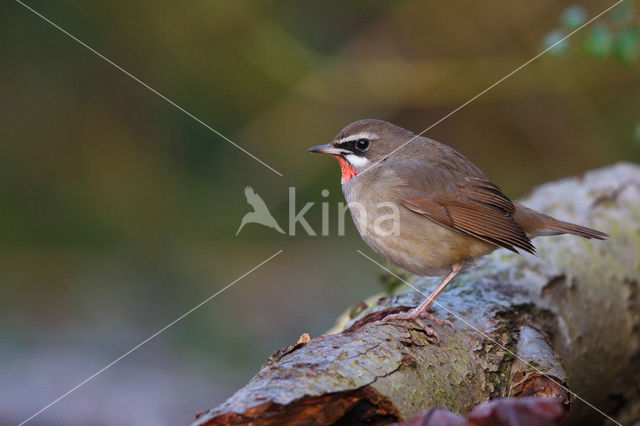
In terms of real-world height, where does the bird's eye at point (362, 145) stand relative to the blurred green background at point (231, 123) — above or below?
below

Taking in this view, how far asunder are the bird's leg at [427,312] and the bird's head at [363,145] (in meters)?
1.22

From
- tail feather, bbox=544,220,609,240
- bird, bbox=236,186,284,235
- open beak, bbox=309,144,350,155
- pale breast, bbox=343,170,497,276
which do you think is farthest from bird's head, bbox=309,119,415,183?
bird, bbox=236,186,284,235

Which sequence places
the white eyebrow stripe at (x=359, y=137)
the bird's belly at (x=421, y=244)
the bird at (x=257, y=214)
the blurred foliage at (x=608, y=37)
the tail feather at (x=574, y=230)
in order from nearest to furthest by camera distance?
the bird's belly at (x=421, y=244) < the tail feather at (x=574, y=230) < the blurred foliage at (x=608, y=37) < the white eyebrow stripe at (x=359, y=137) < the bird at (x=257, y=214)

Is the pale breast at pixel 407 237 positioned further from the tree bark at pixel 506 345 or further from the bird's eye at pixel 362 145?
the bird's eye at pixel 362 145

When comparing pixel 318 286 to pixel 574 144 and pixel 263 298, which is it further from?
pixel 574 144

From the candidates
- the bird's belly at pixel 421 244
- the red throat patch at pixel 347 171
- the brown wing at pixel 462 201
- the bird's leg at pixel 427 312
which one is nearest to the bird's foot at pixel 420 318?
the bird's leg at pixel 427 312

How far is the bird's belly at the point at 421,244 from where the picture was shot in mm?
4430

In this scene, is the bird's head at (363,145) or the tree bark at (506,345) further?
the bird's head at (363,145)

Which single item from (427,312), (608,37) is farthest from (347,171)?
(608,37)

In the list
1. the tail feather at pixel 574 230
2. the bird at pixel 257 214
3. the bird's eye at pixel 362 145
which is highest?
the bird at pixel 257 214

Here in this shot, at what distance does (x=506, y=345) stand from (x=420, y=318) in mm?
538

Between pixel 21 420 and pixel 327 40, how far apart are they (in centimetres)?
639

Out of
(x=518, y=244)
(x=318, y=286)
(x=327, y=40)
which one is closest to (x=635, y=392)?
(x=518, y=244)

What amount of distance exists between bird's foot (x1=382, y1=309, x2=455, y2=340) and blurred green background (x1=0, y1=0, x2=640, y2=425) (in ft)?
13.6
